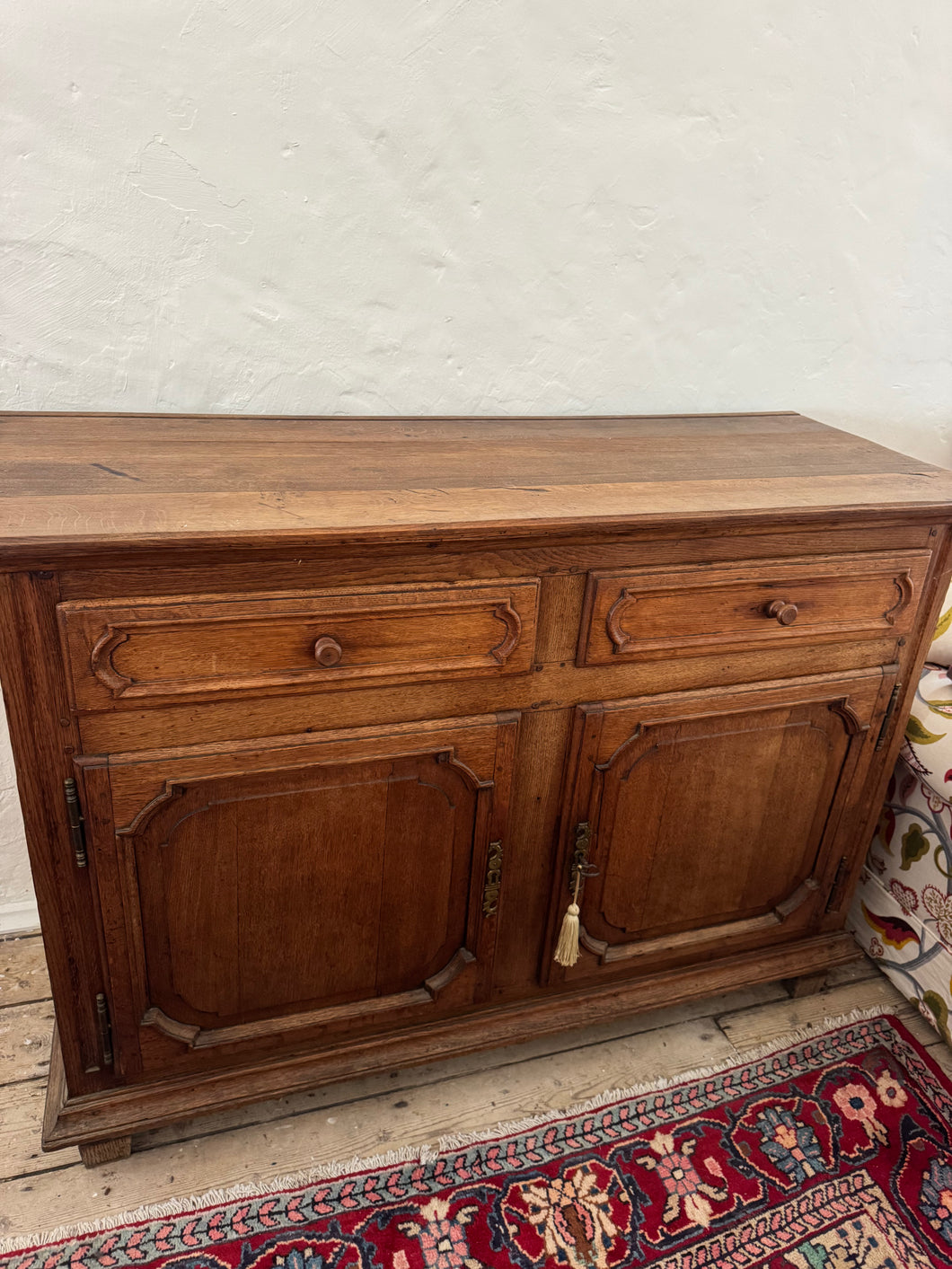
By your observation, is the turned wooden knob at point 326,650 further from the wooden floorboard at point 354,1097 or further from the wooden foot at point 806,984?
the wooden foot at point 806,984

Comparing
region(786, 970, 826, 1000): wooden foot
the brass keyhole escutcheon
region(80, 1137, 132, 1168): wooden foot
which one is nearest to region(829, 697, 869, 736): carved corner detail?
region(786, 970, 826, 1000): wooden foot

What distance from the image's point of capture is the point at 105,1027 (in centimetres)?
134

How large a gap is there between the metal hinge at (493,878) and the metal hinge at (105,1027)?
552 millimetres

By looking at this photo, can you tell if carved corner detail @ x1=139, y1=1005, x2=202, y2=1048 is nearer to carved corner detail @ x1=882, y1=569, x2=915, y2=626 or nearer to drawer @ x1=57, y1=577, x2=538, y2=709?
drawer @ x1=57, y1=577, x2=538, y2=709

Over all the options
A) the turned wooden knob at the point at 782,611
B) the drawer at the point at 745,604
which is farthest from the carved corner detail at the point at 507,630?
the turned wooden knob at the point at 782,611

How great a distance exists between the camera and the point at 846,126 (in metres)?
1.69

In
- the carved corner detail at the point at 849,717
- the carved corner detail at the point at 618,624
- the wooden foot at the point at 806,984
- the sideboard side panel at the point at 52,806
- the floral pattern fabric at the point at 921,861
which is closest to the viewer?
the sideboard side panel at the point at 52,806

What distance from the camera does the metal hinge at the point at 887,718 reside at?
1.58 metres

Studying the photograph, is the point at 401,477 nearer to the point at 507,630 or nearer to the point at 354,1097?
the point at 507,630

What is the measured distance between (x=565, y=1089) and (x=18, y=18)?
5.94 feet

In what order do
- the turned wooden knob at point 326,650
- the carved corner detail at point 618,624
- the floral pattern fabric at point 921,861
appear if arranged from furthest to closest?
the floral pattern fabric at point 921,861, the carved corner detail at point 618,624, the turned wooden knob at point 326,650

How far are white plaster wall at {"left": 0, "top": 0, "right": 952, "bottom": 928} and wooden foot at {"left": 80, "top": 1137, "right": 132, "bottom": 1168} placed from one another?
1.80 feet

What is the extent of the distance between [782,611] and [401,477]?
584 millimetres

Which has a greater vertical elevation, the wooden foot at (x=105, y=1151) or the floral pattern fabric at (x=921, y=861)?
the floral pattern fabric at (x=921, y=861)
